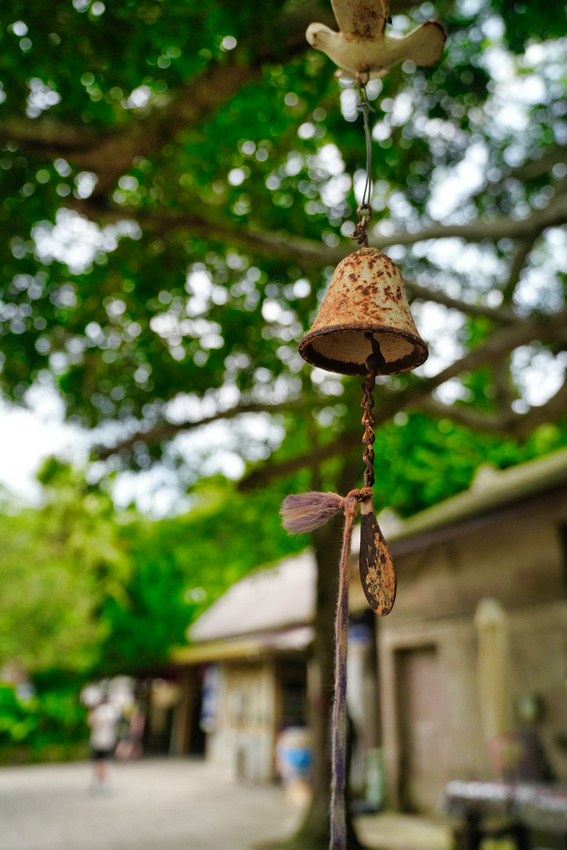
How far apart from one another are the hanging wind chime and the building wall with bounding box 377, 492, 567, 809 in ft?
22.5

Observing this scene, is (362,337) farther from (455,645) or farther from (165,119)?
(455,645)

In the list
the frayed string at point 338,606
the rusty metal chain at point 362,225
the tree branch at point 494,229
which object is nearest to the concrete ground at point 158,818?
the tree branch at point 494,229

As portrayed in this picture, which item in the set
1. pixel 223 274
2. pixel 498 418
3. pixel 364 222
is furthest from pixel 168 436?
pixel 364 222

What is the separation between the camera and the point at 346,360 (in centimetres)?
202

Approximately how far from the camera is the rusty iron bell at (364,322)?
5.59ft

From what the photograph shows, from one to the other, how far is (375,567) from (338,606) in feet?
0.43

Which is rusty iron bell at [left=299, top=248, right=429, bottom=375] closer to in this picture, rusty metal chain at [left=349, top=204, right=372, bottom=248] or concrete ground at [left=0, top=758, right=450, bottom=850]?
rusty metal chain at [left=349, top=204, right=372, bottom=248]

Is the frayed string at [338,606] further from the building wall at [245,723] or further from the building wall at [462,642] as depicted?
the building wall at [245,723]

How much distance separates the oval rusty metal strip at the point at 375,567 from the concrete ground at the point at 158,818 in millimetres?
8933

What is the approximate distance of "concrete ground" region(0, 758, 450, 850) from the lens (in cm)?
930

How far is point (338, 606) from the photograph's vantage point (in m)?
1.40

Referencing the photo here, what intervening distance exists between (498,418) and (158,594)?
19.3 metres

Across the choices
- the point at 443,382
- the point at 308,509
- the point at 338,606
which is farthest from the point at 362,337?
the point at 443,382

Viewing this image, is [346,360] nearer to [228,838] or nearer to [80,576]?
[228,838]
